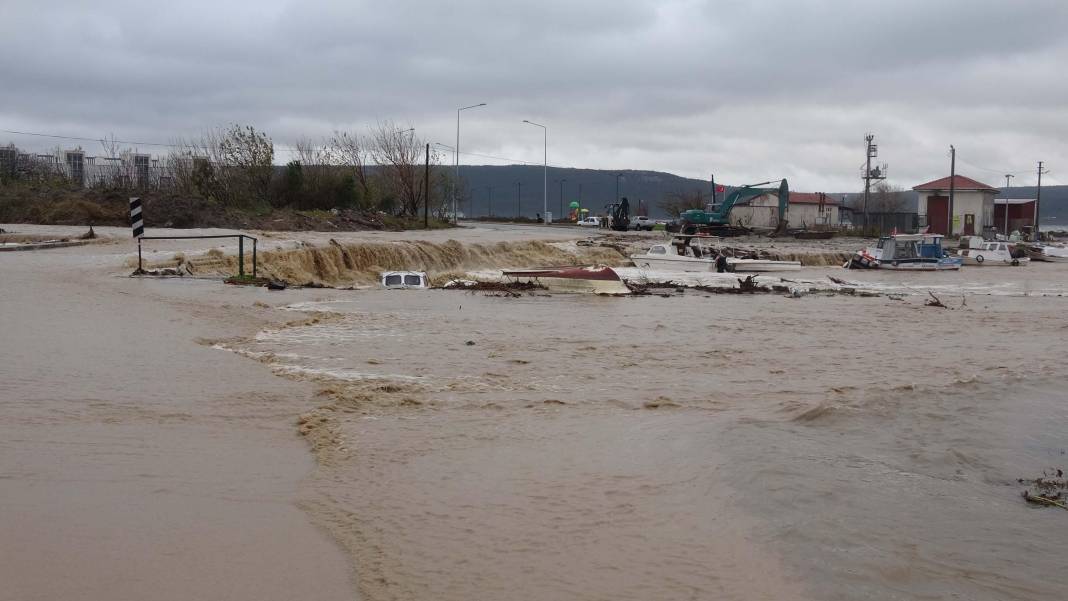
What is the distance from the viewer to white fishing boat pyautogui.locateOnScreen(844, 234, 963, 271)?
138 feet

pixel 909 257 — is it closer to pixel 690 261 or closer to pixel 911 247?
pixel 911 247

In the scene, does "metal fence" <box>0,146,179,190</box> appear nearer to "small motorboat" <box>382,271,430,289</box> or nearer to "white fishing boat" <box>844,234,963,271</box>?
"small motorboat" <box>382,271,430,289</box>

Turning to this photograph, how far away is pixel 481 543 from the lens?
5996 mm

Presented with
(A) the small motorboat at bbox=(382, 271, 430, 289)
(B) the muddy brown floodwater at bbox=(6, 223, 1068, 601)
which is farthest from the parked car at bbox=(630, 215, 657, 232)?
(B) the muddy brown floodwater at bbox=(6, 223, 1068, 601)

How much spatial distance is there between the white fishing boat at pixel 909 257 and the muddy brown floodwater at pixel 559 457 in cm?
2737

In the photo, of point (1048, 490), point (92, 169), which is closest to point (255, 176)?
point (92, 169)

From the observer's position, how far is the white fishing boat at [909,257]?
42.1 meters

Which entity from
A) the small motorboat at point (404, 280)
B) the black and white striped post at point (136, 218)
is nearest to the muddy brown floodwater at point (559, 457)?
the black and white striped post at point (136, 218)

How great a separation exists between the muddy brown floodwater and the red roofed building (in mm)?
71222

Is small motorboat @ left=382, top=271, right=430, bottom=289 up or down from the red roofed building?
down

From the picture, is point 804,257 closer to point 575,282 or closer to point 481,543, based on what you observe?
point 575,282

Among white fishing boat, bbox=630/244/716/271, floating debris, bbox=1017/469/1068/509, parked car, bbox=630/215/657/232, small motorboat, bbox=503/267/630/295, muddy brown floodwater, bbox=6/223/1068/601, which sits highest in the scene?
parked car, bbox=630/215/657/232

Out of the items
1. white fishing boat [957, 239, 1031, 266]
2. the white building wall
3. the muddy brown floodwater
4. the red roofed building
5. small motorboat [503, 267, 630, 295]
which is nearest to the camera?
the muddy brown floodwater

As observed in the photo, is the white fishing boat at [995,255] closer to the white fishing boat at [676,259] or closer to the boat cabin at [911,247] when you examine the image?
the boat cabin at [911,247]
